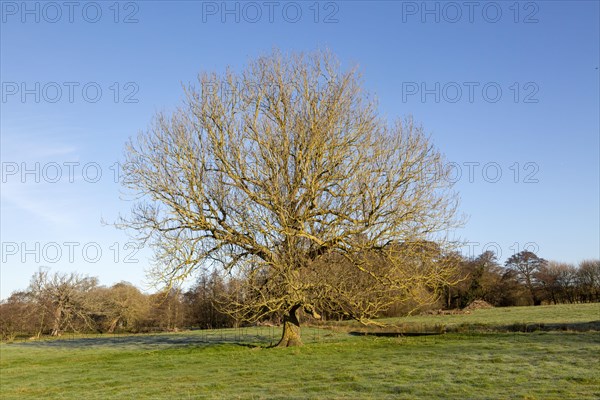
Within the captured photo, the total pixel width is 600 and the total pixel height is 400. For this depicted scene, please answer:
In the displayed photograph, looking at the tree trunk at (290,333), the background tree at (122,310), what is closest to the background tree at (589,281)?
the tree trunk at (290,333)

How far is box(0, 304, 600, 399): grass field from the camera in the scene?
524 inches

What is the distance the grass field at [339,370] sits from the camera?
13305mm

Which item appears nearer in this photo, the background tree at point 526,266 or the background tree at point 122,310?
the background tree at point 122,310

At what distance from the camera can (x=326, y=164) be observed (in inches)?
878

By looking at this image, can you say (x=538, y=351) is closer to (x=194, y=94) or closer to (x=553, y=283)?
(x=194, y=94)

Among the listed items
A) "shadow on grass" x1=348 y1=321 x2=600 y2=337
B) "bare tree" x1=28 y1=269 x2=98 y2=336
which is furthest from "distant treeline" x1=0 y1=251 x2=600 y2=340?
"shadow on grass" x1=348 y1=321 x2=600 y2=337

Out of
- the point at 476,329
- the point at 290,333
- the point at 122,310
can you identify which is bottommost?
the point at 122,310

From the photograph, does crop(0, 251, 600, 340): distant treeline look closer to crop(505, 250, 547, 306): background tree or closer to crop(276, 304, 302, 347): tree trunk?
crop(505, 250, 547, 306): background tree

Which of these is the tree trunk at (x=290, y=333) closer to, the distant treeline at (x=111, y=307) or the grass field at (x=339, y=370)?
the grass field at (x=339, y=370)

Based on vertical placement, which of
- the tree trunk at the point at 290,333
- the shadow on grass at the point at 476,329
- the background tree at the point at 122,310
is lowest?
the background tree at the point at 122,310

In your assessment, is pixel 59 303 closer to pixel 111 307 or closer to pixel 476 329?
pixel 111 307

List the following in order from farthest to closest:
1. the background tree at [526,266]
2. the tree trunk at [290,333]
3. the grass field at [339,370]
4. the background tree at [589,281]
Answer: the background tree at [526,266], the background tree at [589,281], the tree trunk at [290,333], the grass field at [339,370]

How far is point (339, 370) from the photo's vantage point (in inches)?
Result: 689

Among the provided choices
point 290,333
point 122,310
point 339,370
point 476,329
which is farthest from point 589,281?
point 339,370
